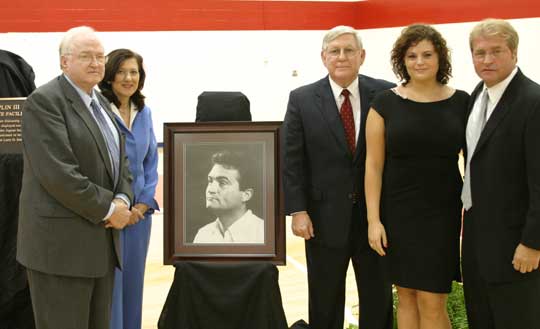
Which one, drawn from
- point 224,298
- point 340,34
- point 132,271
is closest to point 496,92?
point 340,34

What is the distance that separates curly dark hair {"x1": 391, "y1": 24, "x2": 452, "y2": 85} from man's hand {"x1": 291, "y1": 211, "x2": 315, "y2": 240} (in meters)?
0.83

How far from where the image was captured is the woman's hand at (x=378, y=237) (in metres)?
2.85

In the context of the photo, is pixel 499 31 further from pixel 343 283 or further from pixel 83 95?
pixel 83 95

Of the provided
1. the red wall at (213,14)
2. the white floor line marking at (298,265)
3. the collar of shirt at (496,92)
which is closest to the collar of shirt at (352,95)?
the collar of shirt at (496,92)

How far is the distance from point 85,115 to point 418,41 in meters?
1.47

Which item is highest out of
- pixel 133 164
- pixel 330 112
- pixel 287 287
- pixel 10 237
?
pixel 330 112

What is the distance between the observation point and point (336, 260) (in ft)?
10.1

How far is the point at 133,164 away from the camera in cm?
324

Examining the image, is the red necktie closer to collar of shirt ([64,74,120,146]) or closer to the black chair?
the black chair

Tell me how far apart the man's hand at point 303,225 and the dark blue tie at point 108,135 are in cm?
88

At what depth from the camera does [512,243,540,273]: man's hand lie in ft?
8.16

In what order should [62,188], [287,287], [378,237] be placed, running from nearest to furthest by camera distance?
[62,188], [378,237], [287,287]

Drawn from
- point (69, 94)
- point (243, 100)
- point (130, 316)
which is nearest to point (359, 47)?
point (243, 100)

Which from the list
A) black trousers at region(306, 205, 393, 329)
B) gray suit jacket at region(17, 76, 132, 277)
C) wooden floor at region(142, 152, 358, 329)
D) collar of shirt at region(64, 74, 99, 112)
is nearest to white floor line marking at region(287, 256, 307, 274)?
wooden floor at region(142, 152, 358, 329)
